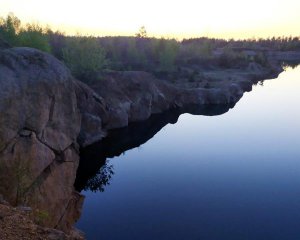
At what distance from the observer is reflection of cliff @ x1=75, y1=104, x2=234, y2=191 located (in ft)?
105

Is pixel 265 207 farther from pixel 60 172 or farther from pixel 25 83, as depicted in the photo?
pixel 25 83

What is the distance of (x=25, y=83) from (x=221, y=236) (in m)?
16.1

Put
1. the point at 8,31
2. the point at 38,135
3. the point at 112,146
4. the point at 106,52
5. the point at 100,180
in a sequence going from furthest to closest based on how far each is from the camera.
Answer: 1. the point at 106,52
2. the point at 8,31
3. the point at 112,146
4. the point at 100,180
5. the point at 38,135

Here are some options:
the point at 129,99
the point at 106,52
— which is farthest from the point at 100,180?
the point at 106,52

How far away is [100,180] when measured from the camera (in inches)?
1234

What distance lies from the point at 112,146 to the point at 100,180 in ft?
32.7

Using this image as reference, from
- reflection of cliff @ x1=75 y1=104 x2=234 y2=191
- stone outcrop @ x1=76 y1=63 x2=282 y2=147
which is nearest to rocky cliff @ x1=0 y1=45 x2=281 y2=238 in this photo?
reflection of cliff @ x1=75 y1=104 x2=234 y2=191

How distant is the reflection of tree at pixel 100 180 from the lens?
97.8 ft

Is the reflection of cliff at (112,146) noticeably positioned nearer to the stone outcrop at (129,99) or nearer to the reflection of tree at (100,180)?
the reflection of tree at (100,180)

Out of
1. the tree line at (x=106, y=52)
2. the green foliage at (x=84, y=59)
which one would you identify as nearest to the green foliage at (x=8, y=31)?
the tree line at (x=106, y=52)

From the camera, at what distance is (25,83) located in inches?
867

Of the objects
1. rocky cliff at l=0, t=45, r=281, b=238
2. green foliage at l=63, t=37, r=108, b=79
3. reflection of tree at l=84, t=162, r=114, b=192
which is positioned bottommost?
reflection of tree at l=84, t=162, r=114, b=192

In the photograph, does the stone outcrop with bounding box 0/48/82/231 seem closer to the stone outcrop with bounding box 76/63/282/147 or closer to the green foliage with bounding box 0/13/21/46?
the stone outcrop with bounding box 76/63/282/147

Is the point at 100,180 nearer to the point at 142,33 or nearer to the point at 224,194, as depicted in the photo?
the point at 224,194
